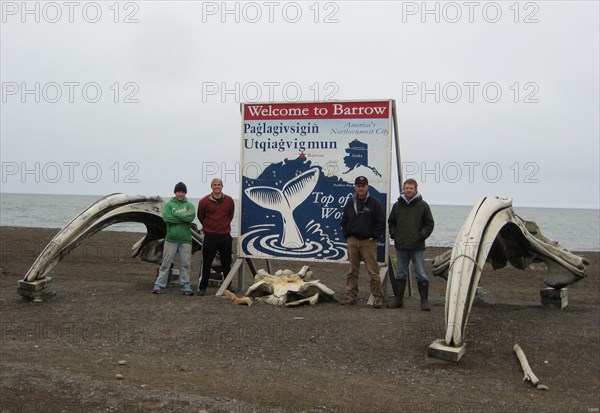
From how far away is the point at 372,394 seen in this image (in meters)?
5.11

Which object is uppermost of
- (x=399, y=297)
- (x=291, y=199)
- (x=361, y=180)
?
(x=361, y=180)

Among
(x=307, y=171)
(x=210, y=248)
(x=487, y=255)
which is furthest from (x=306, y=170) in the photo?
(x=487, y=255)

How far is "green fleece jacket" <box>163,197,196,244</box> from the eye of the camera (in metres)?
9.99

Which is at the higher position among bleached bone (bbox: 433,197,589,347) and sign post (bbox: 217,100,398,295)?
sign post (bbox: 217,100,398,295)

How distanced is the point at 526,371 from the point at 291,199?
527 centimetres

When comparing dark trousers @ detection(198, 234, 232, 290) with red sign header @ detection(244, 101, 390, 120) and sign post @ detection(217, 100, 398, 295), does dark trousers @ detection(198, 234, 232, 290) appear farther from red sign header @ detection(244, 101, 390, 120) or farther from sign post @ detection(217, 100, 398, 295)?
red sign header @ detection(244, 101, 390, 120)

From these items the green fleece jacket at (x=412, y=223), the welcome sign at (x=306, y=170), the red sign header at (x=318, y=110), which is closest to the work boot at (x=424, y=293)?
the green fleece jacket at (x=412, y=223)

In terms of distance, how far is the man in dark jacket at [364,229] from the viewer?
9.08m

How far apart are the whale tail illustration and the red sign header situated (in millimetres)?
976

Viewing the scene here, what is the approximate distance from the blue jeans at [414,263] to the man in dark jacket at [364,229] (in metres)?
0.39

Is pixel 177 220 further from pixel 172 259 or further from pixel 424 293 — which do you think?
pixel 424 293

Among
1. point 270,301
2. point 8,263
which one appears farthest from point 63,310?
point 8,263

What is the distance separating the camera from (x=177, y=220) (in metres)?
10.0

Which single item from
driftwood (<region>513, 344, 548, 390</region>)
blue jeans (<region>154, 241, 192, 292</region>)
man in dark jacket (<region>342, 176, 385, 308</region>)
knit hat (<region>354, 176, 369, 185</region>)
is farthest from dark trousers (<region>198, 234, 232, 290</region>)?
driftwood (<region>513, 344, 548, 390</region>)
